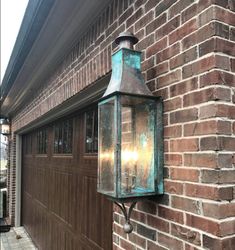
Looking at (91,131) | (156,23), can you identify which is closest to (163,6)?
(156,23)

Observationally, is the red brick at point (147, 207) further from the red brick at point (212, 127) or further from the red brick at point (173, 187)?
the red brick at point (212, 127)

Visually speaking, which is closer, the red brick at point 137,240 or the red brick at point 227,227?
the red brick at point 227,227

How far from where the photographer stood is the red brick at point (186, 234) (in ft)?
5.42

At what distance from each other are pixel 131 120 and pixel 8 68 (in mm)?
4193

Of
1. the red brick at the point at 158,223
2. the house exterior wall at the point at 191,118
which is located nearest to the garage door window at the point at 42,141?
the house exterior wall at the point at 191,118

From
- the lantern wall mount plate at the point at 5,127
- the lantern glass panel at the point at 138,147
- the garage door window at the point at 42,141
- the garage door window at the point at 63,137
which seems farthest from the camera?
the lantern wall mount plate at the point at 5,127

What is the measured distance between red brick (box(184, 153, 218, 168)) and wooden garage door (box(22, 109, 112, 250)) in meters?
1.59

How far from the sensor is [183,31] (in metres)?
1.84

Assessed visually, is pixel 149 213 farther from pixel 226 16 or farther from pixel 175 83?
pixel 226 16

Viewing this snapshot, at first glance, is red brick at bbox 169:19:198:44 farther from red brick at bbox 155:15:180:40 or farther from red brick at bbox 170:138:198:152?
red brick at bbox 170:138:198:152

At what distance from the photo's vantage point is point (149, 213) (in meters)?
2.10

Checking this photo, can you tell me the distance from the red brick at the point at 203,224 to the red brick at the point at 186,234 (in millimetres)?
35

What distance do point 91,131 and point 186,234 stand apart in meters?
2.24

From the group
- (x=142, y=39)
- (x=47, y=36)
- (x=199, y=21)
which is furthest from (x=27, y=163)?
(x=199, y=21)
